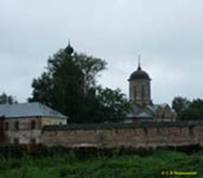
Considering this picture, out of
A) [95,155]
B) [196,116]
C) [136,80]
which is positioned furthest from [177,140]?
[136,80]

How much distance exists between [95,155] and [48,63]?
34.8 m

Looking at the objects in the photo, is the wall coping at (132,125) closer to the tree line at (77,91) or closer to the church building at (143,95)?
the tree line at (77,91)

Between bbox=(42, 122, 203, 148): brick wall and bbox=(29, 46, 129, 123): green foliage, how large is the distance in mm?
9822

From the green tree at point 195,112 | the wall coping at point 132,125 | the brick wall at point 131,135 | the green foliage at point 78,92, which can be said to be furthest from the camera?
the green tree at point 195,112

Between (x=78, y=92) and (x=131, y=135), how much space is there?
14.3 m

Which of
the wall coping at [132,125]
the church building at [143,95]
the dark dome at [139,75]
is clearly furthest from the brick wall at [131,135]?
the dark dome at [139,75]

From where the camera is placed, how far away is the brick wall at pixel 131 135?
47500 mm

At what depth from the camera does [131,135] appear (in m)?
49.3

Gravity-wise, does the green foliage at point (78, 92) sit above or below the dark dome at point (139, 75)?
below

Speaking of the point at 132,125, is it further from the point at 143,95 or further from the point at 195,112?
the point at 143,95

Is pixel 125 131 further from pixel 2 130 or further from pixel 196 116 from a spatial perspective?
pixel 196 116

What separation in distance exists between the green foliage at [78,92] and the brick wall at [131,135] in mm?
9822

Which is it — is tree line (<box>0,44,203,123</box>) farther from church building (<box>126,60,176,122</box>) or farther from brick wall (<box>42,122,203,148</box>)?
church building (<box>126,60,176,122</box>)

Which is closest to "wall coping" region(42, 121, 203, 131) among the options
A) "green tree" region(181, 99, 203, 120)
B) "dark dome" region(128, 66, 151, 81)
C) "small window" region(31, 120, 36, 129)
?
"small window" region(31, 120, 36, 129)
